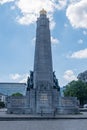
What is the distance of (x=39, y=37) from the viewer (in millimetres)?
54812

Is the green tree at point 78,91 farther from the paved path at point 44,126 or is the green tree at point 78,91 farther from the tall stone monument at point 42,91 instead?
the paved path at point 44,126

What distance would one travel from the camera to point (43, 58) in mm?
53781

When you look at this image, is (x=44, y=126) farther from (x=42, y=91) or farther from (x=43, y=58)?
(x=43, y=58)

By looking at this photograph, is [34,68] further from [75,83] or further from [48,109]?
[75,83]

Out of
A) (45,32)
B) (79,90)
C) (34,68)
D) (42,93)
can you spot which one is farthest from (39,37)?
(79,90)

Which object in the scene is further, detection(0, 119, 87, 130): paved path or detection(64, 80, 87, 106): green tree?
detection(64, 80, 87, 106): green tree

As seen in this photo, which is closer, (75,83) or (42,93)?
(42,93)

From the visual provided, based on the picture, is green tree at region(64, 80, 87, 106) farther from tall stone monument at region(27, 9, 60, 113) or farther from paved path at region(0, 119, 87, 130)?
paved path at region(0, 119, 87, 130)

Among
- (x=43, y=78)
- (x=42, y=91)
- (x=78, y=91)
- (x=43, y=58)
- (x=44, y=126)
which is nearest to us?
(x=44, y=126)

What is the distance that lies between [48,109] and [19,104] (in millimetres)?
5347

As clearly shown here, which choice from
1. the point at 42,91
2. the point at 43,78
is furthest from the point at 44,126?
the point at 43,78

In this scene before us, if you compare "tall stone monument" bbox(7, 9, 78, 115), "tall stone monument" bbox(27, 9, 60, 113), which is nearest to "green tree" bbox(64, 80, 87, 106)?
"tall stone monument" bbox(7, 9, 78, 115)

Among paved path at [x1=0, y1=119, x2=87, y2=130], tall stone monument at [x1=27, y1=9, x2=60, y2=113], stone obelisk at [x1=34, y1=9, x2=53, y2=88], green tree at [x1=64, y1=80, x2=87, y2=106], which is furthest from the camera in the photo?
green tree at [x1=64, y1=80, x2=87, y2=106]

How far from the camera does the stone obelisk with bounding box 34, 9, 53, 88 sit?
53.3 m
